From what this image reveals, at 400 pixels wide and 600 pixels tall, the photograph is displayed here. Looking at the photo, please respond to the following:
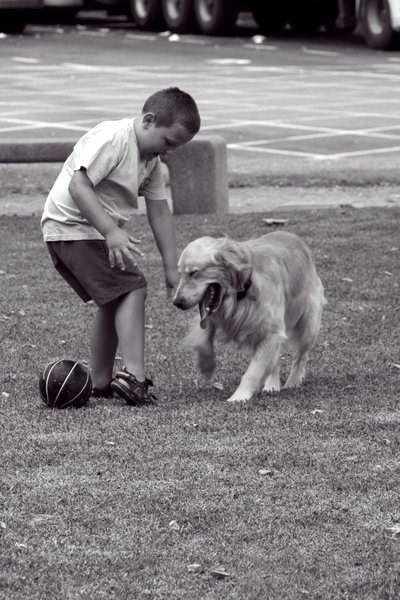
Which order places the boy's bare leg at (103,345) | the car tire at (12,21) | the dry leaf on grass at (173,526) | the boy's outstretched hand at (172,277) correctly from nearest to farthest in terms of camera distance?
the dry leaf on grass at (173,526)
the boy's outstretched hand at (172,277)
the boy's bare leg at (103,345)
the car tire at (12,21)

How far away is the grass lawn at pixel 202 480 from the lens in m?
3.92

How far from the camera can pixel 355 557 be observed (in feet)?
13.3

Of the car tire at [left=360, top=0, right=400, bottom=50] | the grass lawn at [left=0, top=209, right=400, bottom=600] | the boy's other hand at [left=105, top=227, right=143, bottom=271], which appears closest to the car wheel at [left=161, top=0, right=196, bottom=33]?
the car tire at [left=360, top=0, right=400, bottom=50]

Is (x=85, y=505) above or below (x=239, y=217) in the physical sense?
above

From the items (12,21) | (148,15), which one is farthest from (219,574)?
(12,21)

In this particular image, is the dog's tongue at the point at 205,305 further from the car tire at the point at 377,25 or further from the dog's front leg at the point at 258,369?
the car tire at the point at 377,25

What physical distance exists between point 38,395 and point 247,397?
1.07m

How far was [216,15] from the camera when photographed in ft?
102

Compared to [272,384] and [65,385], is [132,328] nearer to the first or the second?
[65,385]

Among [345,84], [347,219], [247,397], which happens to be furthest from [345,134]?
[247,397]

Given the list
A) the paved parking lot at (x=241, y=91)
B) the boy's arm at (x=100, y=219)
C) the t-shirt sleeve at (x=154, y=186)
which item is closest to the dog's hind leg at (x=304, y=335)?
the t-shirt sleeve at (x=154, y=186)

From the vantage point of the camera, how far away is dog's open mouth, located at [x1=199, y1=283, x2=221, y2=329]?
5.85m

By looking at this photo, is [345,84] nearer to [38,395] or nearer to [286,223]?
[286,223]

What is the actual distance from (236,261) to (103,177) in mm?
762
